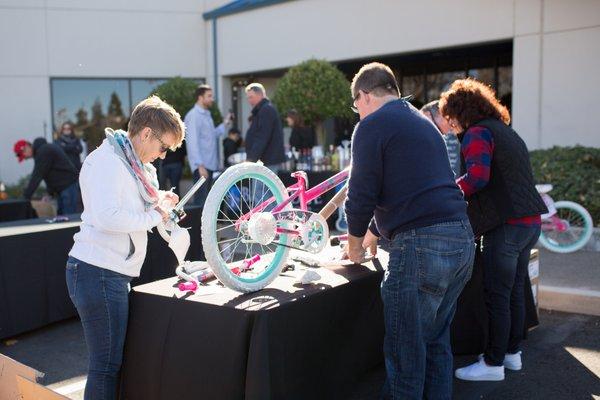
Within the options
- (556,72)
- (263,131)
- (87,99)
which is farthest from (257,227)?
(87,99)

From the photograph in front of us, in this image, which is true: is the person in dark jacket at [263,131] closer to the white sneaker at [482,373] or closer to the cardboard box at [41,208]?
the cardboard box at [41,208]

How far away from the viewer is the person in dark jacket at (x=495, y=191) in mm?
3594

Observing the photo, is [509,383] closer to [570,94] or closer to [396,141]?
[396,141]

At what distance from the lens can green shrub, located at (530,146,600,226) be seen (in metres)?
7.73

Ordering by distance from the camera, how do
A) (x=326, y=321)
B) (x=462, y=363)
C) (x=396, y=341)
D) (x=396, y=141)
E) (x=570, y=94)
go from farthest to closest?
(x=570, y=94) < (x=462, y=363) < (x=326, y=321) < (x=396, y=341) < (x=396, y=141)

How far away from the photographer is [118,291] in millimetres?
2859

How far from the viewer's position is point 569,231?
295 inches

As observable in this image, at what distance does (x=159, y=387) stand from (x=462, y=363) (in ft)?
7.19

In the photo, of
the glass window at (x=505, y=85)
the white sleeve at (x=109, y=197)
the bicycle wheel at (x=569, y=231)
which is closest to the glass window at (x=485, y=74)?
the glass window at (x=505, y=85)

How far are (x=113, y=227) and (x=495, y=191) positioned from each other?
7.24ft

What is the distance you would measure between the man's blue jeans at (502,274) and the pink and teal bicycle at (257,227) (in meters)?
1.00

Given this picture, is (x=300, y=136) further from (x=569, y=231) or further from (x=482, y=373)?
(x=482, y=373)

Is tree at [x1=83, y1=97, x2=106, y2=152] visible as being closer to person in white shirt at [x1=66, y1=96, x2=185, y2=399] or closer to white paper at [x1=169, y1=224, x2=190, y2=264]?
white paper at [x1=169, y1=224, x2=190, y2=264]

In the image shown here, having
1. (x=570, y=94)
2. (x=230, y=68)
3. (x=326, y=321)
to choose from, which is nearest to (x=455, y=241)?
(x=326, y=321)
